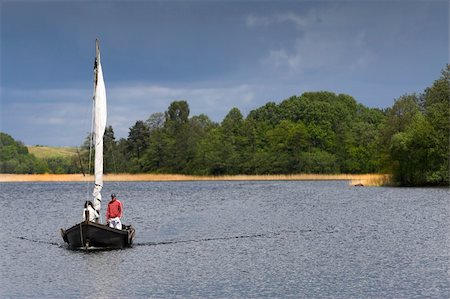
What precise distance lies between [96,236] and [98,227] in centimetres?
55

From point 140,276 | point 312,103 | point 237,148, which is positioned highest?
point 312,103

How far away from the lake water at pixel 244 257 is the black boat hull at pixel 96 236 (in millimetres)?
671

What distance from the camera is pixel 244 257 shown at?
29047 millimetres

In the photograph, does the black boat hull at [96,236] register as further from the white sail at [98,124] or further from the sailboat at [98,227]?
the white sail at [98,124]

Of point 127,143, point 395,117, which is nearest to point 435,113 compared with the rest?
point 395,117

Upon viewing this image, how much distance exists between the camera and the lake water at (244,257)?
72.1 feet

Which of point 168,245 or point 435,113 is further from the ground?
point 435,113

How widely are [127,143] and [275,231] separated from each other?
125 meters

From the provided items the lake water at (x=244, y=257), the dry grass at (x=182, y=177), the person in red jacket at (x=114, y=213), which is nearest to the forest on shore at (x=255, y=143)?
the dry grass at (x=182, y=177)

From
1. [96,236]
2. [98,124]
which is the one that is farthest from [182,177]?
[96,236]

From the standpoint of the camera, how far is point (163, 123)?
173375 millimetres

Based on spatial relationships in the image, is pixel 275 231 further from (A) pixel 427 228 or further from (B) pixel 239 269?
(B) pixel 239 269

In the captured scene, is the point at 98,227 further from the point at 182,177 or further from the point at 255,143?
the point at 255,143

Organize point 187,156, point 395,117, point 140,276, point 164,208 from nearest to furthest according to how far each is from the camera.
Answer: point 140,276, point 164,208, point 395,117, point 187,156
